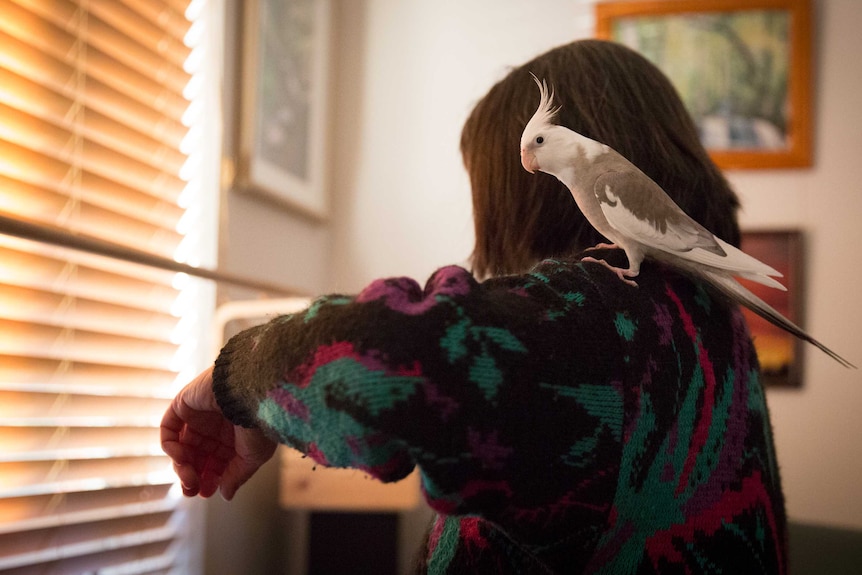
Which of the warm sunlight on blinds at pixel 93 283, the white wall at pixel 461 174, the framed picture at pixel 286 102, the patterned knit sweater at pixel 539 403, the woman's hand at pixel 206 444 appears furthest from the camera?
the white wall at pixel 461 174

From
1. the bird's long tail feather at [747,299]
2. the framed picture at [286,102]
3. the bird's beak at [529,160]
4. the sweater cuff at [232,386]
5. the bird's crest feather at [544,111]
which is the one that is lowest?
the sweater cuff at [232,386]

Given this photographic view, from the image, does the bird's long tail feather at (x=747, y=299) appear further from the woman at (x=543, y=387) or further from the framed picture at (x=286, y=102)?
the framed picture at (x=286, y=102)

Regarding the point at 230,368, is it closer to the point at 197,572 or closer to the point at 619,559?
the point at 619,559

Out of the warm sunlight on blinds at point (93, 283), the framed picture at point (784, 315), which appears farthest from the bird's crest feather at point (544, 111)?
the framed picture at point (784, 315)

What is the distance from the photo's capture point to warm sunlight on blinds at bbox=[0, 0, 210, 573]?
36.0 inches

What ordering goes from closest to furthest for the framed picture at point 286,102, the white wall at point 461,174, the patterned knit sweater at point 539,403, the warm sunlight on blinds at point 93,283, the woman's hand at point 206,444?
the patterned knit sweater at point 539,403
the woman's hand at point 206,444
the warm sunlight on blinds at point 93,283
the framed picture at point 286,102
the white wall at point 461,174

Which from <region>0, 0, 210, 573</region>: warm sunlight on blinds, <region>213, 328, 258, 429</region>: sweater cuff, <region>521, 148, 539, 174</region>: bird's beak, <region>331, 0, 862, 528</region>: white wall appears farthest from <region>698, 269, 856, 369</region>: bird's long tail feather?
<region>331, 0, 862, 528</region>: white wall

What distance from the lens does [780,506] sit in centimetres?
51

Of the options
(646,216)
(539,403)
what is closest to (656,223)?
(646,216)

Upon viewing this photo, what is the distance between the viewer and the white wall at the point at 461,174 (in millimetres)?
1597

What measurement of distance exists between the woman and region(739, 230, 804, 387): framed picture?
123 cm

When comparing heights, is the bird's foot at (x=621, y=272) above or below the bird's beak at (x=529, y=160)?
below

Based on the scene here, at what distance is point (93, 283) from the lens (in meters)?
1.06

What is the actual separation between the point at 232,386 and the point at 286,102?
4.35 ft
